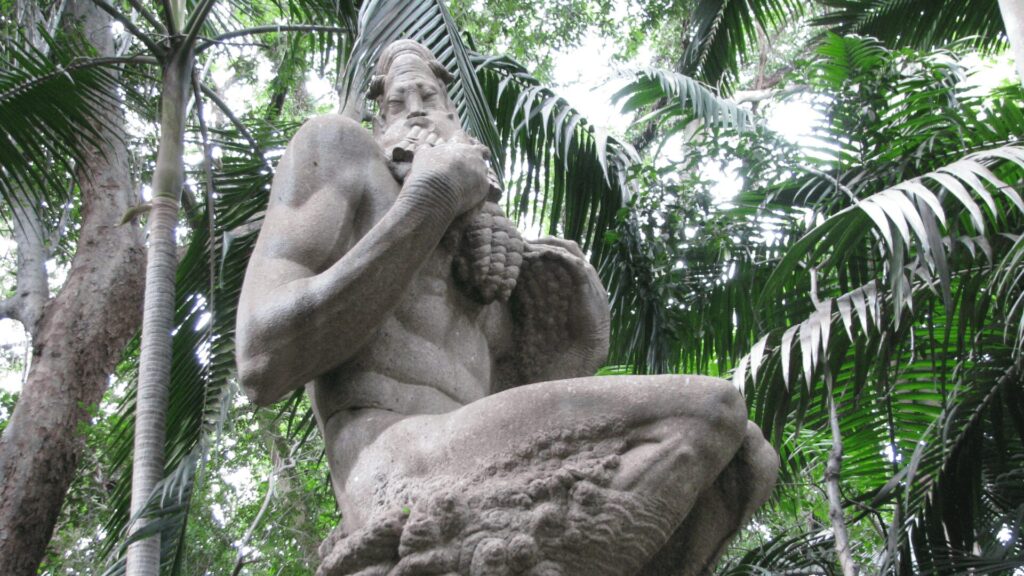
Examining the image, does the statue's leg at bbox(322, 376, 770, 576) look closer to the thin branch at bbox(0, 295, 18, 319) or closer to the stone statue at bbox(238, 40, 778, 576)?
the stone statue at bbox(238, 40, 778, 576)

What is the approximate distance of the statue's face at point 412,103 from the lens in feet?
12.2

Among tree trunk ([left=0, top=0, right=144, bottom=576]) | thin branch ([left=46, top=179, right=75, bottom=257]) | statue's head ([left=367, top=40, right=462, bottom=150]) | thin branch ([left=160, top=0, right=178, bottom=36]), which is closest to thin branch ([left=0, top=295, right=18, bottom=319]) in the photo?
thin branch ([left=46, top=179, right=75, bottom=257])

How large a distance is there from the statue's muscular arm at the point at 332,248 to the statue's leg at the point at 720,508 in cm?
89

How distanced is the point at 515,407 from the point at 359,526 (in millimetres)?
464

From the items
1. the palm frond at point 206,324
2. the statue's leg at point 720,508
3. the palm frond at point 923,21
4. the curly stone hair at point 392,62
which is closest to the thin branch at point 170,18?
the palm frond at point 206,324

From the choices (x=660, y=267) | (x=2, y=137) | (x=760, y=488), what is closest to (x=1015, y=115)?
(x=660, y=267)

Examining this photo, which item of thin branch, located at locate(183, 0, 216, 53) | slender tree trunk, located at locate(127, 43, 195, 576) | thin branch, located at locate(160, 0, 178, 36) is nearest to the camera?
slender tree trunk, located at locate(127, 43, 195, 576)

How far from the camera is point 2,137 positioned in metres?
5.48

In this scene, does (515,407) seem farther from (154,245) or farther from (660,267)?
(660,267)

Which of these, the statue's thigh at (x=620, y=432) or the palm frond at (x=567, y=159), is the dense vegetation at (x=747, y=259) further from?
the statue's thigh at (x=620, y=432)

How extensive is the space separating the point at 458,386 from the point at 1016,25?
4.01m

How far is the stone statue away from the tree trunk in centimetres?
359

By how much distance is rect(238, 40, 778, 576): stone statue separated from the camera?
2.69 meters

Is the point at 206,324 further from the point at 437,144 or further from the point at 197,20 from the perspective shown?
the point at 437,144
